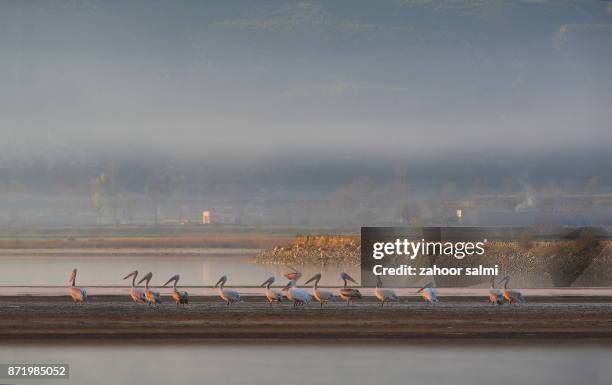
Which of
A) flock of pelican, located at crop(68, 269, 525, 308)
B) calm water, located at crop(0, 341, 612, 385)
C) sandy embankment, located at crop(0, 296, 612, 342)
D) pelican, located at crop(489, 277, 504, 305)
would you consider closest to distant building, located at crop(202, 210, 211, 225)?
sandy embankment, located at crop(0, 296, 612, 342)

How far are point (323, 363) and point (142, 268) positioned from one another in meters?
14.8

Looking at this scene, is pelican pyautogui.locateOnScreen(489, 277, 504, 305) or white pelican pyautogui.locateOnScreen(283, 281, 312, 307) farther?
pelican pyautogui.locateOnScreen(489, 277, 504, 305)


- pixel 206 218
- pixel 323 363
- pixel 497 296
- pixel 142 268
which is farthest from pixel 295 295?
pixel 206 218

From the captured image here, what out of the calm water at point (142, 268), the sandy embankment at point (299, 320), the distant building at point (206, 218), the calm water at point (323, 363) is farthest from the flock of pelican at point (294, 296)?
the distant building at point (206, 218)

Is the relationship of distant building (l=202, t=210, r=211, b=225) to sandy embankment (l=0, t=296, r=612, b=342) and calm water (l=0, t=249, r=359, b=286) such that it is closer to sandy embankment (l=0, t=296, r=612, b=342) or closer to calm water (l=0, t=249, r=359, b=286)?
calm water (l=0, t=249, r=359, b=286)

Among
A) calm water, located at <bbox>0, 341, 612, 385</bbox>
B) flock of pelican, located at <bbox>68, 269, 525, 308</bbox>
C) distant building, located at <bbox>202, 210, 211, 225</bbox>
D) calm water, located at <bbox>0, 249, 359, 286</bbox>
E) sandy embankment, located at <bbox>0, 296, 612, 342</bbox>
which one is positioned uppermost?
distant building, located at <bbox>202, 210, 211, 225</bbox>

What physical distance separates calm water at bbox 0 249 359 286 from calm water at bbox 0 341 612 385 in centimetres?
940

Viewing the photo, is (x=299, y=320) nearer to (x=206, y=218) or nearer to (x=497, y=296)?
(x=497, y=296)

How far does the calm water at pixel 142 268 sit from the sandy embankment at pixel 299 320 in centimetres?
403

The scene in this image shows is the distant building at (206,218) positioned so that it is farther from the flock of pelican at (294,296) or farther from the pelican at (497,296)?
the pelican at (497,296)

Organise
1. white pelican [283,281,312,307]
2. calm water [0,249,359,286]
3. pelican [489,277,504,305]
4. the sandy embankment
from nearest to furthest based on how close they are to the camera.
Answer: the sandy embankment → white pelican [283,281,312,307] → pelican [489,277,504,305] → calm water [0,249,359,286]

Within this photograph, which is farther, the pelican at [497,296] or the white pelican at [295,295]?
the pelican at [497,296]

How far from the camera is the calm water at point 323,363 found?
1528 cm

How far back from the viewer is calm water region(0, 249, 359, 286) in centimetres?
2811
